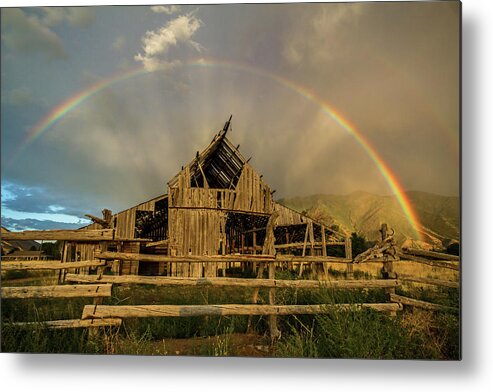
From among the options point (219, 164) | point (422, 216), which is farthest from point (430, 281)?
point (219, 164)

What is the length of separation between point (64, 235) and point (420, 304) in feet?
15.1

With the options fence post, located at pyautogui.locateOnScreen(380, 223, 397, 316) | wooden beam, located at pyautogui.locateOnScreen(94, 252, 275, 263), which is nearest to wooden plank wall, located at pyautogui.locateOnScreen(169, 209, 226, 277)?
wooden beam, located at pyautogui.locateOnScreen(94, 252, 275, 263)

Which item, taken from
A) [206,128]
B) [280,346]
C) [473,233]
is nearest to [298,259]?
[280,346]

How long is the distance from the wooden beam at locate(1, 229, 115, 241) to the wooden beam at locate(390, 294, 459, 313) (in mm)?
3829

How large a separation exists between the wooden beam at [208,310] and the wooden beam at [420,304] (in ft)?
0.59

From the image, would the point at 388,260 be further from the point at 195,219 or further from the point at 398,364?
the point at 195,219

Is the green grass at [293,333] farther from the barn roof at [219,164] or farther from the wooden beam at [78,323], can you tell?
the barn roof at [219,164]

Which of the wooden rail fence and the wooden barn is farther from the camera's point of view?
the wooden barn

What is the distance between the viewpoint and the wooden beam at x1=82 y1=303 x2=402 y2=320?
451cm

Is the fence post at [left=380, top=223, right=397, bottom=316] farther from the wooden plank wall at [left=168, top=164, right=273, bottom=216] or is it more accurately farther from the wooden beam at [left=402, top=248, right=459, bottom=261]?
the wooden plank wall at [left=168, top=164, right=273, bottom=216]

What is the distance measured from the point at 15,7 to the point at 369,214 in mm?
7429

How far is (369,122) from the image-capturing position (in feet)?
18.7

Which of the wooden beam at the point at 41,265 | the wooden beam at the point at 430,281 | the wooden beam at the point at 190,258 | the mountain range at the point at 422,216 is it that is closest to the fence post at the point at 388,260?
the wooden beam at the point at 430,281

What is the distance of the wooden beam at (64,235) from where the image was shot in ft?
15.2
